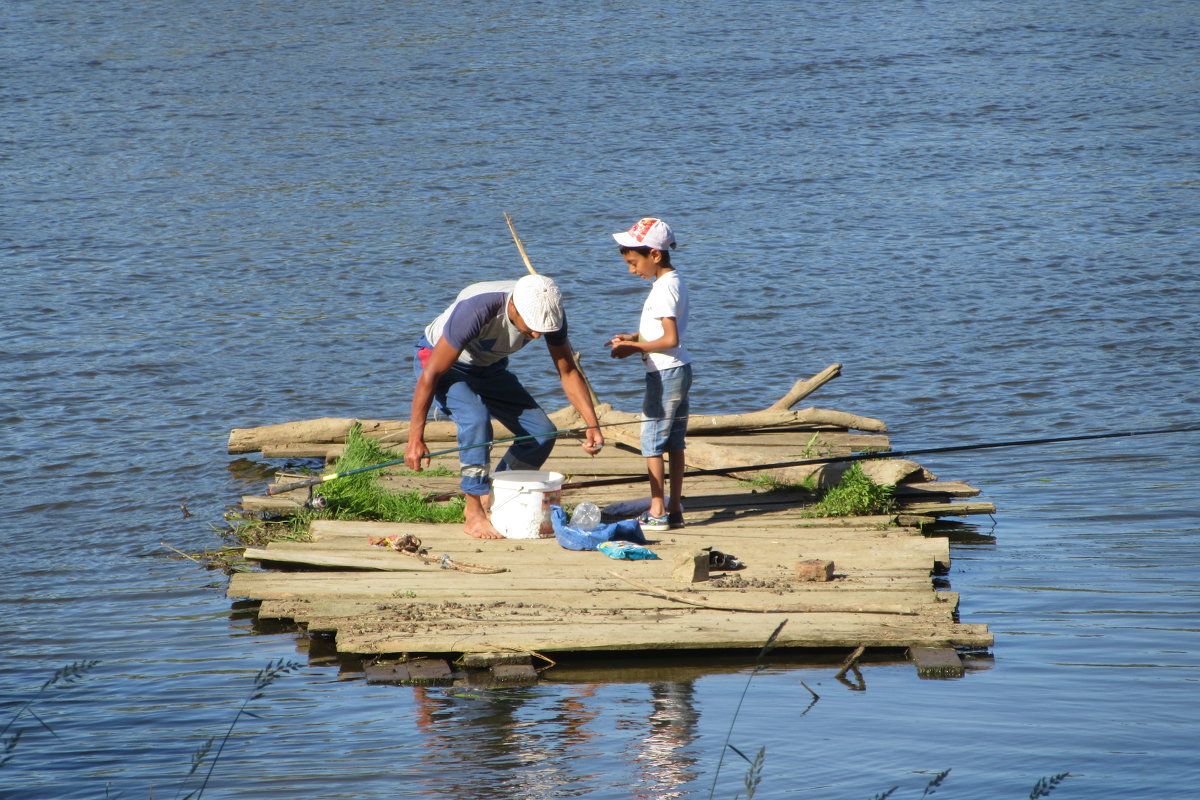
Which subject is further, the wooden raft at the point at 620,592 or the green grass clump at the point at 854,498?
the green grass clump at the point at 854,498

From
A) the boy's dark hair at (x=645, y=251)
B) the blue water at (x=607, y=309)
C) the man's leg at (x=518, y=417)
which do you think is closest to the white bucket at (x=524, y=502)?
the man's leg at (x=518, y=417)

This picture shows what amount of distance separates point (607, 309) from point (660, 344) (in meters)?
7.02

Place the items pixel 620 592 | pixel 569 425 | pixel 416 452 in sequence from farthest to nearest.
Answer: pixel 569 425, pixel 416 452, pixel 620 592

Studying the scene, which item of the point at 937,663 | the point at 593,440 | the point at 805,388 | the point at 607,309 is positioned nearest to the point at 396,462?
the point at 593,440

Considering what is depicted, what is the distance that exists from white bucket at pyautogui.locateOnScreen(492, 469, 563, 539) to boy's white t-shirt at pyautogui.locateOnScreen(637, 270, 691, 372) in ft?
2.55

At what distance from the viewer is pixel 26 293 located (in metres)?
14.1

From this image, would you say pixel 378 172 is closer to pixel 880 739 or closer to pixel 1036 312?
pixel 1036 312

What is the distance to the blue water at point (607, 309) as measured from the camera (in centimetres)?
514

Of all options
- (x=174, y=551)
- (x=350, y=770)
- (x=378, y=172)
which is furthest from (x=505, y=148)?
(x=350, y=770)

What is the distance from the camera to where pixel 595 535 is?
6805 millimetres

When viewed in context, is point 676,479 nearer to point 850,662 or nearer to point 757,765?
point 850,662

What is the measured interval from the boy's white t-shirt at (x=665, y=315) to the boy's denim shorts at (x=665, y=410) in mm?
48

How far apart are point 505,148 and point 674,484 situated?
13.6m

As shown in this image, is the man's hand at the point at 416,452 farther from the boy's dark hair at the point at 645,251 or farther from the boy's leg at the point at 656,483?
the boy's dark hair at the point at 645,251
